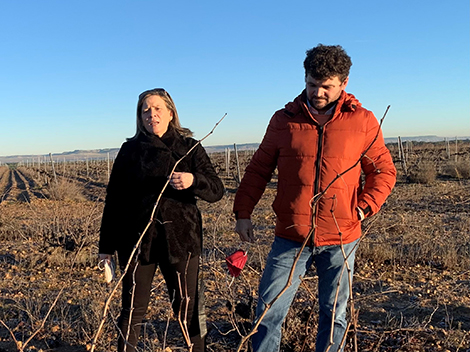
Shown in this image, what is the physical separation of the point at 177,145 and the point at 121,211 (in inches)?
17.9

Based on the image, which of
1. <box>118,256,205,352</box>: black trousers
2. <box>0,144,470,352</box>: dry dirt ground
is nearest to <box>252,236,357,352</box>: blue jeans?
<box>0,144,470,352</box>: dry dirt ground

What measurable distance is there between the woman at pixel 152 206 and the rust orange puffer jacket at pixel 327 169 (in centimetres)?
48

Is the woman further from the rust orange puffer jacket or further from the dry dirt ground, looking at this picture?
the rust orange puffer jacket

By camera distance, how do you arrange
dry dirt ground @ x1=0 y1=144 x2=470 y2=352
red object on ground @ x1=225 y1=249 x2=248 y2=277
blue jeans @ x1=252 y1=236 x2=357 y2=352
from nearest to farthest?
blue jeans @ x1=252 y1=236 x2=357 y2=352 → red object on ground @ x1=225 y1=249 x2=248 y2=277 → dry dirt ground @ x1=0 y1=144 x2=470 y2=352

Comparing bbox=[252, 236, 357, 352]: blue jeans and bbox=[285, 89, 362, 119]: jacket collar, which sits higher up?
bbox=[285, 89, 362, 119]: jacket collar

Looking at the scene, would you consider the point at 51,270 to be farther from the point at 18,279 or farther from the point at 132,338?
the point at 132,338

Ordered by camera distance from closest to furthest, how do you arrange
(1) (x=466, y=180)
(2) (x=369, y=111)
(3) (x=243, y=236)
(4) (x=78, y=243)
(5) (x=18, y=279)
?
(2) (x=369, y=111)
(3) (x=243, y=236)
(5) (x=18, y=279)
(4) (x=78, y=243)
(1) (x=466, y=180)

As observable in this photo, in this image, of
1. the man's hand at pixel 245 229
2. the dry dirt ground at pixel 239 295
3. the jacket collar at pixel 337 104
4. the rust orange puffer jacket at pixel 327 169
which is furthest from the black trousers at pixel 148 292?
the jacket collar at pixel 337 104

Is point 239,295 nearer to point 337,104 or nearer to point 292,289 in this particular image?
point 292,289

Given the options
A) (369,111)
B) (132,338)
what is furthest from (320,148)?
(132,338)

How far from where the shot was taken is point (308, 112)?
1935 millimetres

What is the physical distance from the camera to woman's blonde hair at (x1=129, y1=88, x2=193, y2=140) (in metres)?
2.24

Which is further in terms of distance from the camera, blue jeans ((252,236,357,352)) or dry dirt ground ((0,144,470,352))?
dry dirt ground ((0,144,470,352))

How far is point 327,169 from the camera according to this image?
6.26 feet
